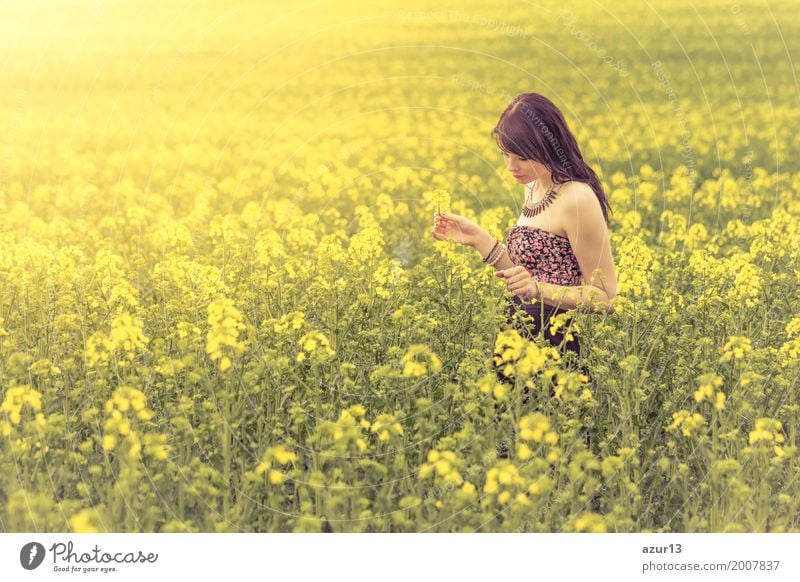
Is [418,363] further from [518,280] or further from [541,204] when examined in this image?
[541,204]

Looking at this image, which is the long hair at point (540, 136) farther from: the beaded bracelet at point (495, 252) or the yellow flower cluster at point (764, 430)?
the yellow flower cluster at point (764, 430)

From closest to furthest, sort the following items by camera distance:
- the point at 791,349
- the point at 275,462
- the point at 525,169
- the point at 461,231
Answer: the point at 275,462
the point at 525,169
the point at 461,231
the point at 791,349

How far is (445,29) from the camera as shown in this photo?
15062 millimetres

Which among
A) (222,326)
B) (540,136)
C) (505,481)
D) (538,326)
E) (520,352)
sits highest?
(540,136)

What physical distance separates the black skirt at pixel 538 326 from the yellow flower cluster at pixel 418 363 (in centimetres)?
38

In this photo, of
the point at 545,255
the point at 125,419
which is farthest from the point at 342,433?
the point at 545,255

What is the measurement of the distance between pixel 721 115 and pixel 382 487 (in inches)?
435

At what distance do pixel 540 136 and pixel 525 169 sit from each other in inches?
7.8

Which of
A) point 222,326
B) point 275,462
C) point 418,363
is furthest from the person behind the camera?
point 275,462

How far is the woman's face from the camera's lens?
512cm

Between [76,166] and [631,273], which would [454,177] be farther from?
[631,273]

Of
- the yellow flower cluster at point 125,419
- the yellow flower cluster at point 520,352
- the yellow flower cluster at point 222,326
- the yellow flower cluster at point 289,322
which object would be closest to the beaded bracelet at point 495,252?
the yellow flower cluster at point 520,352

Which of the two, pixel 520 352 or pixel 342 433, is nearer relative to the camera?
pixel 342 433

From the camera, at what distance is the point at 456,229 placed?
17.3ft
